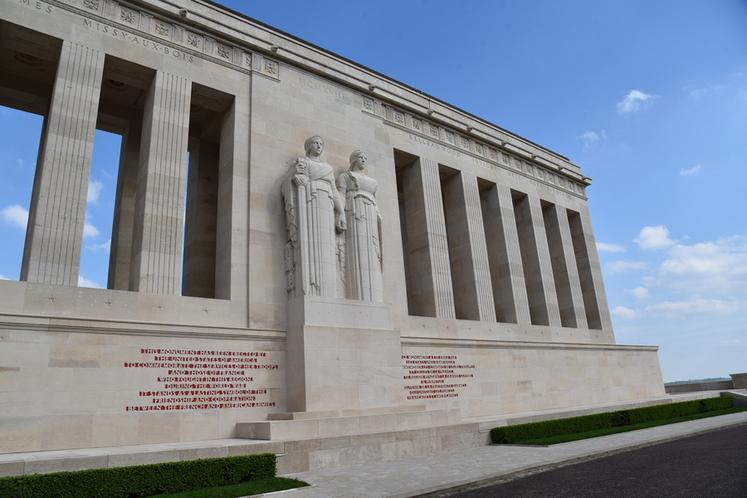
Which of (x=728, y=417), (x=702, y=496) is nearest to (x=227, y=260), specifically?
(x=702, y=496)

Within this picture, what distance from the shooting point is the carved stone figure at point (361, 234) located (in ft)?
53.4

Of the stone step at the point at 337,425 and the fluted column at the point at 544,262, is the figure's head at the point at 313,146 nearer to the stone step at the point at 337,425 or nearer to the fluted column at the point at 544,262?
the stone step at the point at 337,425

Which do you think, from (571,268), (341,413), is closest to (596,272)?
(571,268)

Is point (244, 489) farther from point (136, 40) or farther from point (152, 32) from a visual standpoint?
point (152, 32)

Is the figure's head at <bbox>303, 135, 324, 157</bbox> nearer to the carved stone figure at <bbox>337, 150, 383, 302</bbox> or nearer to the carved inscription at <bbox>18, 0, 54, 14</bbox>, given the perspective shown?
the carved stone figure at <bbox>337, 150, 383, 302</bbox>

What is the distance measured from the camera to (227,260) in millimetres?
15297

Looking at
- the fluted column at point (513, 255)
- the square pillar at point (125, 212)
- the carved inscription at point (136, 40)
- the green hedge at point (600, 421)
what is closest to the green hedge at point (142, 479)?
the green hedge at point (600, 421)

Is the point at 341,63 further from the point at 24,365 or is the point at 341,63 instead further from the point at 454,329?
the point at 24,365

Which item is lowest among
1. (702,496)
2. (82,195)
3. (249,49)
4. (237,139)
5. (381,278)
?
(702,496)

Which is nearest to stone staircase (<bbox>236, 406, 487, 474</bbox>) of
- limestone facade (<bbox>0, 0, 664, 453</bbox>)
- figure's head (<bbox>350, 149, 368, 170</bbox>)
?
limestone facade (<bbox>0, 0, 664, 453</bbox>)

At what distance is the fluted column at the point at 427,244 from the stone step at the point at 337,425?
252 inches

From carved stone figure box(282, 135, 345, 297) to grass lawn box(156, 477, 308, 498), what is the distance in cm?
640

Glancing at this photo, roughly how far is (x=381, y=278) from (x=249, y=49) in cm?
920

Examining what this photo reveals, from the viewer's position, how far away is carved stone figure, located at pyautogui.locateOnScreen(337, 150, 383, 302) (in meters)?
16.3
